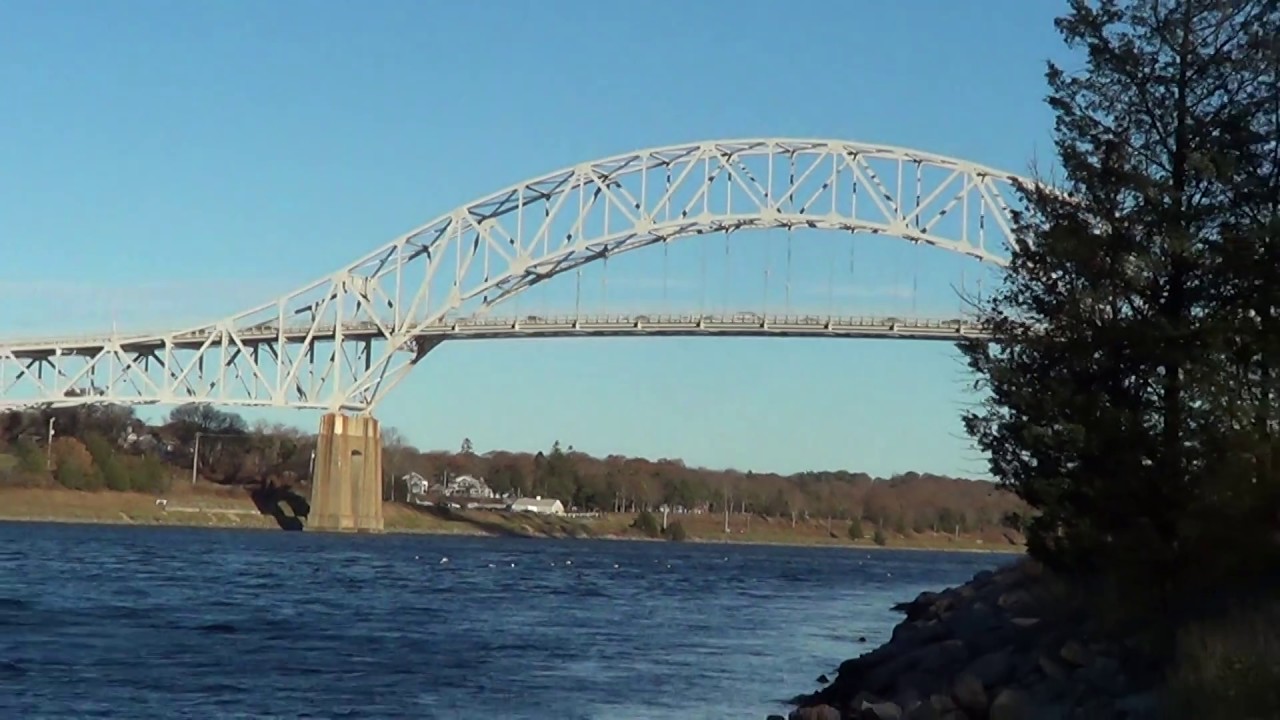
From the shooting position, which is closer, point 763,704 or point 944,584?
point 763,704

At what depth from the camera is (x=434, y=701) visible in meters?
16.5

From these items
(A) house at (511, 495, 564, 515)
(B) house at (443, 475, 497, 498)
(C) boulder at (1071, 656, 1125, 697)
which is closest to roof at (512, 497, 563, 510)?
(A) house at (511, 495, 564, 515)

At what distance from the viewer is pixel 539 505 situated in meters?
107

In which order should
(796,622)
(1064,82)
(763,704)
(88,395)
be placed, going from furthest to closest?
(88,395) → (796,622) → (763,704) → (1064,82)

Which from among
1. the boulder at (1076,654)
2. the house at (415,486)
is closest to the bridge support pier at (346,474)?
the house at (415,486)

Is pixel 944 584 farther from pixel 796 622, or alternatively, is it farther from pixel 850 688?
pixel 850 688

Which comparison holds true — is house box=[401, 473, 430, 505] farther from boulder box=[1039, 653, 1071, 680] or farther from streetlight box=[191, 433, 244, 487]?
boulder box=[1039, 653, 1071, 680]

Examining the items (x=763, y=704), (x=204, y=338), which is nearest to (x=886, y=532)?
(x=204, y=338)

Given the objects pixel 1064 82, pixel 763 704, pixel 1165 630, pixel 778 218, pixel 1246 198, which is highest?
pixel 778 218

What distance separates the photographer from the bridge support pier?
229 ft

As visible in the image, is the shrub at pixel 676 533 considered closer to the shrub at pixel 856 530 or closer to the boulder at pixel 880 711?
Result: the shrub at pixel 856 530

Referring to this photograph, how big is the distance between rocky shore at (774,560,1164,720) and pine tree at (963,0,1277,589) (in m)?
0.75

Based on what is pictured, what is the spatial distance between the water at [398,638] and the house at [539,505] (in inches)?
2143

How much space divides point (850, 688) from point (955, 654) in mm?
1551
